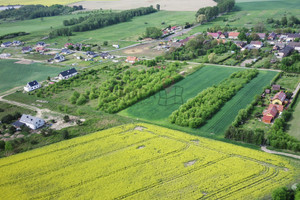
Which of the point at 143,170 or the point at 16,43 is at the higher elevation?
the point at 16,43

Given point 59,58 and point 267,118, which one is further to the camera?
point 59,58

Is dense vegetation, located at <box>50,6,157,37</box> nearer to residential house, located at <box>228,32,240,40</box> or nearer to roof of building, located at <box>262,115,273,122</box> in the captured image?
residential house, located at <box>228,32,240,40</box>

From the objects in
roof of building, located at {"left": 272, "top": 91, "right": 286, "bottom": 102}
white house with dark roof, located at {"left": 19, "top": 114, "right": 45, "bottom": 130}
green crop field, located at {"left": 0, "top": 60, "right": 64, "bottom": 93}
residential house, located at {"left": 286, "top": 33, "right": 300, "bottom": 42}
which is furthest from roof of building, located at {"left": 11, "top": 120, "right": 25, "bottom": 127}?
residential house, located at {"left": 286, "top": 33, "right": 300, "bottom": 42}

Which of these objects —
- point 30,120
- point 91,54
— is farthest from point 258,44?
point 30,120

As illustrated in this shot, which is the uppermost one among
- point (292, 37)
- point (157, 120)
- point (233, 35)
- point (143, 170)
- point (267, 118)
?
point (233, 35)

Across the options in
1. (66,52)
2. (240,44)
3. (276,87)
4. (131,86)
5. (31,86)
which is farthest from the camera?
(66,52)

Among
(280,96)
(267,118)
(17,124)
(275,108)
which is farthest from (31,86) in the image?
(280,96)

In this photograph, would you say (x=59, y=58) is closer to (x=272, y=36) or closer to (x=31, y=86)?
(x=31, y=86)

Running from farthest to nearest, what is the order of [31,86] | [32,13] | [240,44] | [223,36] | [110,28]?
[32,13], [110,28], [223,36], [240,44], [31,86]
